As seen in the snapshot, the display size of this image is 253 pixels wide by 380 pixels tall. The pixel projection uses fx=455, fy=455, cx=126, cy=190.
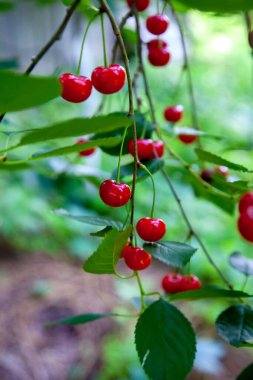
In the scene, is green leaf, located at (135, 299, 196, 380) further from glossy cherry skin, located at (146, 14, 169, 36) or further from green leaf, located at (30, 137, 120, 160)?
glossy cherry skin, located at (146, 14, 169, 36)

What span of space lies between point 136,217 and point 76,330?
63 cm

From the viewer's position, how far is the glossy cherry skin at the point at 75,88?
0.50 m

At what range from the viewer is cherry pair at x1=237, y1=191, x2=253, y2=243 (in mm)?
500

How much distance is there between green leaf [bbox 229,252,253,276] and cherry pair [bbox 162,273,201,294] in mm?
59

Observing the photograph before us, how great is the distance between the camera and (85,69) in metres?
3.37

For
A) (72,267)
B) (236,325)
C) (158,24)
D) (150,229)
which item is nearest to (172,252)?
(150,229)

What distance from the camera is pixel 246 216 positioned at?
1.65 ft

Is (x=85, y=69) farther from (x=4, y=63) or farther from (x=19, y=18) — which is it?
(x=4, y=63)

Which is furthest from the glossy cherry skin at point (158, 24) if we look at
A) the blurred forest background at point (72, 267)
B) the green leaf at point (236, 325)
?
the green leaf at point (236, 325)

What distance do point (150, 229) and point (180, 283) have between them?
196 mm

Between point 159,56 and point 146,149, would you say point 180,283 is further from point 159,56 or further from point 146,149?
point 159,56

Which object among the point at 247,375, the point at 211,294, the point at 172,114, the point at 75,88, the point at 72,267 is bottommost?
the point at 72,267

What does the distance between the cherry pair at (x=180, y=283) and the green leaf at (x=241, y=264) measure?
59 mm

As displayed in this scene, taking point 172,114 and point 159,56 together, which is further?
point 172,114
